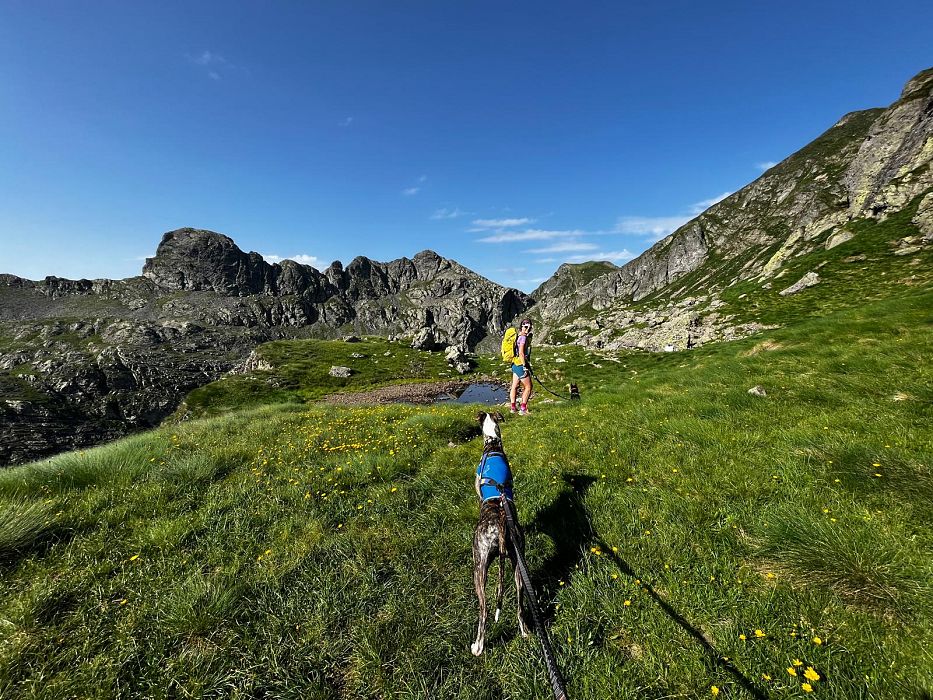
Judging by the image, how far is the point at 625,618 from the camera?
175 inches

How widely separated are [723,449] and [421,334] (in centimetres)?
13284

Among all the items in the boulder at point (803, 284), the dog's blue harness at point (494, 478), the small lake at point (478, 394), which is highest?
the boulder at point (803, 284)

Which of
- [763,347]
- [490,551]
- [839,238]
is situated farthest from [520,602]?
[839,238]

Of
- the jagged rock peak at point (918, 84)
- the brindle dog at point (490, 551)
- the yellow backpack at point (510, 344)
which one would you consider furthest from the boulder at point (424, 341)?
the jagged rock peak at point (918, 84)

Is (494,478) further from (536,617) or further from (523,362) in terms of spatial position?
(523,362)

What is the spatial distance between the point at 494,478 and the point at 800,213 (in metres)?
205

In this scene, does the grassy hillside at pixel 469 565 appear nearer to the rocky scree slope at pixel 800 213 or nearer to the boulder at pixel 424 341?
the rocky scree slope at pixel 800 213

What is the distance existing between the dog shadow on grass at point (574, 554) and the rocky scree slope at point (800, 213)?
134ft

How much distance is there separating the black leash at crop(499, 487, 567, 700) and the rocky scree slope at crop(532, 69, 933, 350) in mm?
43535

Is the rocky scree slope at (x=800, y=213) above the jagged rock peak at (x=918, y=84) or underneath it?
underneath

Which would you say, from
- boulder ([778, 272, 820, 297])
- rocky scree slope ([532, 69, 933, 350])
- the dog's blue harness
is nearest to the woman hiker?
the dog's blue harness

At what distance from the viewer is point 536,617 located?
3.46 meters

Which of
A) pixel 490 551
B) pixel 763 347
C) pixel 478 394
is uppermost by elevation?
pixel 763 347

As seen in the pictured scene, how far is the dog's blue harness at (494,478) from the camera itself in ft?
17.6
